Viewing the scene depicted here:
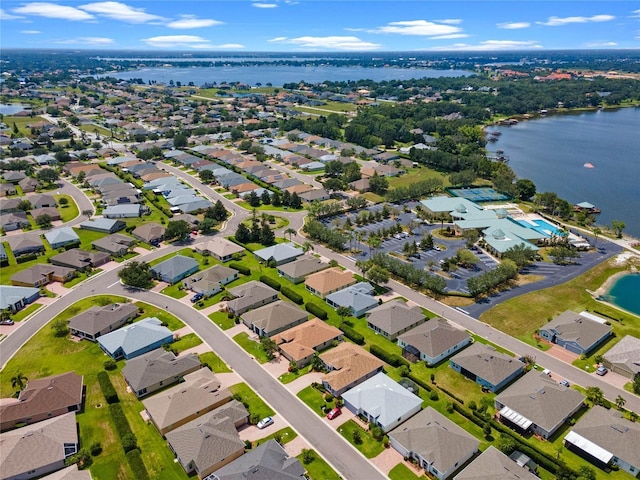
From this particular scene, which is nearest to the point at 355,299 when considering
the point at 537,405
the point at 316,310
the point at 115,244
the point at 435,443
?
the point at 316,310

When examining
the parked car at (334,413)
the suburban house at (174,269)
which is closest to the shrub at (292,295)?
the suburban house at (174,269)

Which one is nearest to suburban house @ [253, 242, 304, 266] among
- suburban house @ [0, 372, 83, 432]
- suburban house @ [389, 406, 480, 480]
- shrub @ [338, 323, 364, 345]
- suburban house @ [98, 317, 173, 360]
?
shrub @ [338, 323, 364, 345]

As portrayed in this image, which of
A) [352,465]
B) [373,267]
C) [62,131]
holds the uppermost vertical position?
[62,131]

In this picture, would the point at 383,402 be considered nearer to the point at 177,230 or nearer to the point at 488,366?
the point at 488,366

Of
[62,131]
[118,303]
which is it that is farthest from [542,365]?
[62,131]

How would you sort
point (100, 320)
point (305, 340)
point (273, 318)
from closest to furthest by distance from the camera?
1. point (305, 340)
2. point (100, 320)
3. point (273, 318)

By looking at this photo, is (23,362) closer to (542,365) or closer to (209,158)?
(542,365)

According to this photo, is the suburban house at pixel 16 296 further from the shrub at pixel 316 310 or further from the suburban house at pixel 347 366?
the suburban house at pixel 347 366
